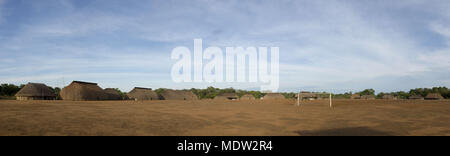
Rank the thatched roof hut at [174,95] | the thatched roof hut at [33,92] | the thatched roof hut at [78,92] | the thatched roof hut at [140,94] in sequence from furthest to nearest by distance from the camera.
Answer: the thatched roof hut at [174,95] < the thatched roof hut at [140,94] < the thatched roof hut at [33,92] < the thatched roof hut at [78,92]

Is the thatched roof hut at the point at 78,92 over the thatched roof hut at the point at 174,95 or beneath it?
over

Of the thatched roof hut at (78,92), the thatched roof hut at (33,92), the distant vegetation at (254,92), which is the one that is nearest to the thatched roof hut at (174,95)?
the distant vegetation at (254,92)

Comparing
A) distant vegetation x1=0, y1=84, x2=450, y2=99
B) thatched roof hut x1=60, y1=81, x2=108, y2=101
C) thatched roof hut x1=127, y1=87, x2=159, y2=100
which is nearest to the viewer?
thatched roof hut x1=60, y1=81, x2=108, y2=101

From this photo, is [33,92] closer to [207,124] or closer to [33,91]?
[33,91]

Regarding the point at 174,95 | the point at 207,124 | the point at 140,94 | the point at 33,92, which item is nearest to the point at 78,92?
the point at 33,92

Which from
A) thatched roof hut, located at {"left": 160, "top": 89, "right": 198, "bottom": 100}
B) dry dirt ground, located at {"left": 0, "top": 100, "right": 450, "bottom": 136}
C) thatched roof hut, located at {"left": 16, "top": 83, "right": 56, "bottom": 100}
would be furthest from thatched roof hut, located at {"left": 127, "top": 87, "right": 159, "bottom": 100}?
dry dirt ground, located at {"left": 0, "top": 100, "right": 450, "bottom": 136}

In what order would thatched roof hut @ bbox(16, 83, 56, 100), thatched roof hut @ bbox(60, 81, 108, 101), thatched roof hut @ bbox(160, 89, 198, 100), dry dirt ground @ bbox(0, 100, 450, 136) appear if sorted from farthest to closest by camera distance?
thatched roof hut @ bbox(160, 89, 198, 100) → thatched roof hut @ bbox(16, 83, 56, 100) → thatched roof hut @ bbox(60, 81, 108, 101) → dry dirt ground @ bbox(0, 100, 450, 136)

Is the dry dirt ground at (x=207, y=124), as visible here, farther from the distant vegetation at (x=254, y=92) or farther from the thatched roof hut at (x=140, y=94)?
the distant vegetation at (x=254, y=92)

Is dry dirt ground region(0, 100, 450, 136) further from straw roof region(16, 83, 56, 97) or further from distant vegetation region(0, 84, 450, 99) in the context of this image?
distant vegetation region(0, 84, 450, 99)

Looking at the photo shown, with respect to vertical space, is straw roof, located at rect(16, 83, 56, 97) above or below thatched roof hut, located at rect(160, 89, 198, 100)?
above
